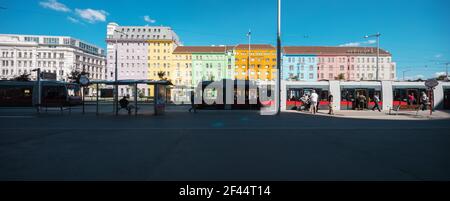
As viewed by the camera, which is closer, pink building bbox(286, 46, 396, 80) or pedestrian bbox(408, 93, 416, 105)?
pedestrian bbox(408, 93, 416, 105)

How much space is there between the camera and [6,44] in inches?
3627

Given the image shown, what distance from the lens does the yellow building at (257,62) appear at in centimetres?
8800

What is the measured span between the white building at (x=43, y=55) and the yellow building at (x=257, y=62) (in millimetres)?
55800

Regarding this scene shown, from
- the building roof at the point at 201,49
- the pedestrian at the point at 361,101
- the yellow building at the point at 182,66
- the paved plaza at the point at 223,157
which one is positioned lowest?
the paved plaza at the point at 223,157

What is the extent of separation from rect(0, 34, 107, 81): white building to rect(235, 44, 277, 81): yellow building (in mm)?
55800

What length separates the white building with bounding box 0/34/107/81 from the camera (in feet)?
302

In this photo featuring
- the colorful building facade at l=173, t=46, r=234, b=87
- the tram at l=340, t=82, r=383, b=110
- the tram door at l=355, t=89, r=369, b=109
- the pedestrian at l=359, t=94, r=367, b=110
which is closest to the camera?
the pedestrian at l=359, t=94, r=367, b=110

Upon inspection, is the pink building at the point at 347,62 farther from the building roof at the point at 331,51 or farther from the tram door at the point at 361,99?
the tram door at the point at 361,99

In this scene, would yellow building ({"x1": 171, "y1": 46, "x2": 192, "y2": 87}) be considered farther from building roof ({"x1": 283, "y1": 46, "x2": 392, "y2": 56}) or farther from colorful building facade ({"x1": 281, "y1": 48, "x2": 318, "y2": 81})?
building roof ({"x1": 283, "y1": 46, "x2": 392, "y2": 56})

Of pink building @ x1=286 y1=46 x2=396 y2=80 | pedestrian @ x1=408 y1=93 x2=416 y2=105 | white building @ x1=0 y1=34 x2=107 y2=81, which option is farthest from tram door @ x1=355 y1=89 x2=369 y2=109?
white building @ x1=0 y1=34 x2=107 y2=81

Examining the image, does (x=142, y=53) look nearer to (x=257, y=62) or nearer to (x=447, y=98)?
(x=257, y=62)

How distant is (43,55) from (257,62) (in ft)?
295

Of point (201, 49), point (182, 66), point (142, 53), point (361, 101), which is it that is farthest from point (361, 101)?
point (142, 53)

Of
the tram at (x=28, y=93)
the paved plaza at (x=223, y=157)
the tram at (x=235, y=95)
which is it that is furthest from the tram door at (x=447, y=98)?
the tram at (x=28, y=93)
